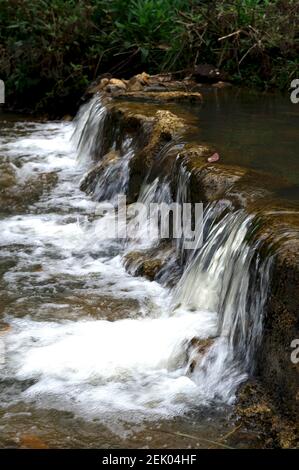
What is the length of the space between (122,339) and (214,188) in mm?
1531

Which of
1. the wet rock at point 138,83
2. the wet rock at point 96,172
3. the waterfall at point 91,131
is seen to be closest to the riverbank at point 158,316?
the wet rock at point 96,172

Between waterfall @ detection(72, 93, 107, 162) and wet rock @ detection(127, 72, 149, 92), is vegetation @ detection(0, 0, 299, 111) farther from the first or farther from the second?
waterfall @ detection(72, 93, 107, 162)

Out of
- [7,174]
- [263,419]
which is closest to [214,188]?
[263,419]

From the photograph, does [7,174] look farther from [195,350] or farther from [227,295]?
[195,350]

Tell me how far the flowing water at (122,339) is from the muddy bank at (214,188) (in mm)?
140

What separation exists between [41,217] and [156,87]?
3890mm

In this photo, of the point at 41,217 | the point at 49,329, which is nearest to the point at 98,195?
the point at 41,217

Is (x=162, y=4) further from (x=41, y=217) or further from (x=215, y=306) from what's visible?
(x=215, y=306)

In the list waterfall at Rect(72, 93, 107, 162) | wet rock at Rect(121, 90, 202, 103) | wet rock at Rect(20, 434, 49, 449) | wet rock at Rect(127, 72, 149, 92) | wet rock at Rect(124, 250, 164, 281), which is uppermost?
wet rock at Rect(127, 72, 149, 92)

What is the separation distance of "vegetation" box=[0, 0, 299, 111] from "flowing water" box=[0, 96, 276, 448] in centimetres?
529

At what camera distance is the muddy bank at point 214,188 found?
4.22 metres

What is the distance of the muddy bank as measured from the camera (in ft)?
13.8

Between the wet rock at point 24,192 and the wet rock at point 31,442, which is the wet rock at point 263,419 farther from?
the wet rock at point 24,192

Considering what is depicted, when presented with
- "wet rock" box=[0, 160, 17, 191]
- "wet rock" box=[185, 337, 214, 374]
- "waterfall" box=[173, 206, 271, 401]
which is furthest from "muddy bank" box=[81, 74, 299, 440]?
"wet rock" box=[0, 160, 17, 191]
